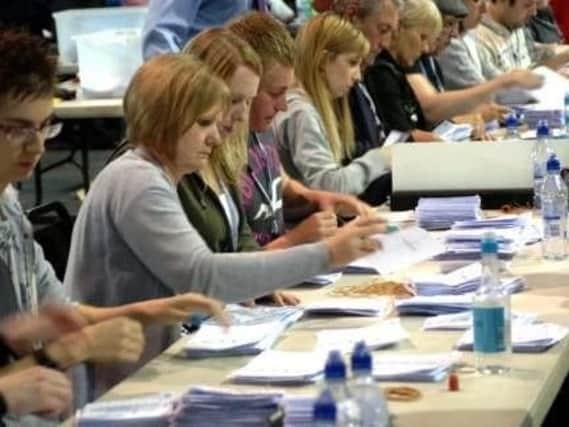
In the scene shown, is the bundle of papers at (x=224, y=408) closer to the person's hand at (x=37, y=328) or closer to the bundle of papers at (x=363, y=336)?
the person's hand at (x=37, y=328)

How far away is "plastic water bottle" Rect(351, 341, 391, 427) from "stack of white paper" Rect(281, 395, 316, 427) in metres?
0.20

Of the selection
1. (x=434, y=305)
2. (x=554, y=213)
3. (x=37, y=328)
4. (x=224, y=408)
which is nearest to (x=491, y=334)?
(x=434, y=305)

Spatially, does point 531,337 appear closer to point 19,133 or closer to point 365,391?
point 365,391

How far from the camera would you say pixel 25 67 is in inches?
105

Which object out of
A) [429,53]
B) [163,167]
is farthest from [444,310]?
[429,53]

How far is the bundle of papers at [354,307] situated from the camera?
3170 millimetres

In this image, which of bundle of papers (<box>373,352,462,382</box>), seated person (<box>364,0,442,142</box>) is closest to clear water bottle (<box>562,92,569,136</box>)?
seated person (<box>364,0,442,142</box>)

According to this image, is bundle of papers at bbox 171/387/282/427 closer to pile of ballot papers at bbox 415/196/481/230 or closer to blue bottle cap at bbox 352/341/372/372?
blue bottle cap at bbox 352/341/372/372

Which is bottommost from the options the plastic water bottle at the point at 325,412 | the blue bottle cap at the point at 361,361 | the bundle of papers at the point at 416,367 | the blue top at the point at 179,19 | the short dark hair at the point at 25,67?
the bundle of papers at the point at 416,367

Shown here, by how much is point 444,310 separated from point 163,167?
0.71 meters

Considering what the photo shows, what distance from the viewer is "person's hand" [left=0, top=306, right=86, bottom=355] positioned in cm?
258

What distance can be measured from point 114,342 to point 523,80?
4.08 metres

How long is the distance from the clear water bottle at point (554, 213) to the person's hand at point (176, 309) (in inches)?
47.6

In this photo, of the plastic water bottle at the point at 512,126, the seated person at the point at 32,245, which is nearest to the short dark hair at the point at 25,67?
the seated person at the point at 32,245
